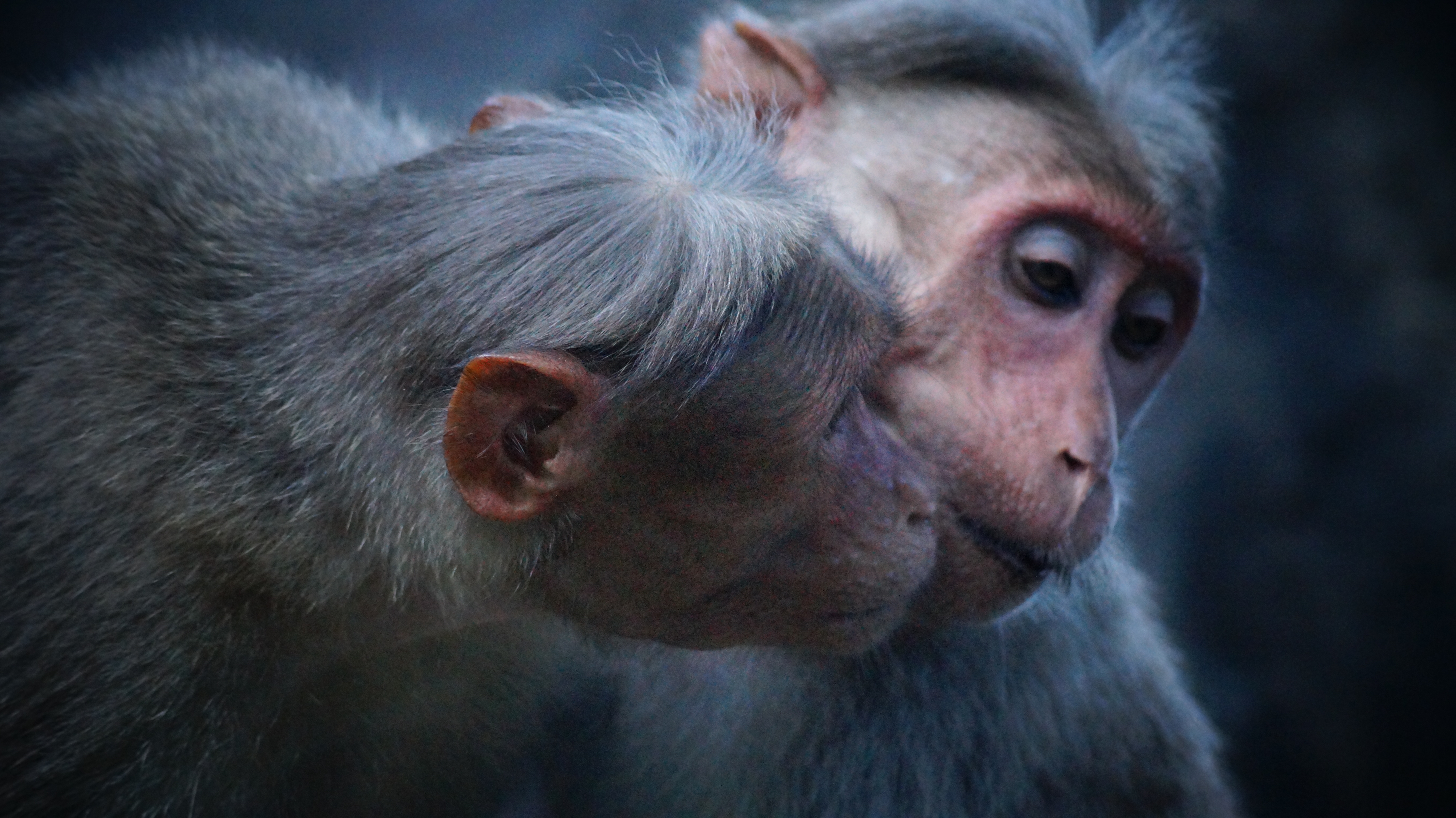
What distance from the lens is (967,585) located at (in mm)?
2561

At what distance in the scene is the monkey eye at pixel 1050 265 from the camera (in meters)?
2.70

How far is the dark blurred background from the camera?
4344 millimetres

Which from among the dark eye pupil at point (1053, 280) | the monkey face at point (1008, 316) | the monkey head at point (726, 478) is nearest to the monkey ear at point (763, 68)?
the monkey face at point (1008, 316)

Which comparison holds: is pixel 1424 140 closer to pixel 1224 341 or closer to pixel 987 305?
pixel 1224 341

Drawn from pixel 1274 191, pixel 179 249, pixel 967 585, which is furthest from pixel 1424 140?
pixel 179 249

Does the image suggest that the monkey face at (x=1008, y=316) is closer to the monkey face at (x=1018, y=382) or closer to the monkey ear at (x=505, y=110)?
the monkey face at (x=1018, y=382)

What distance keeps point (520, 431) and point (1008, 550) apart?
3.45 feet

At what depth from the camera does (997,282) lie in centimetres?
267

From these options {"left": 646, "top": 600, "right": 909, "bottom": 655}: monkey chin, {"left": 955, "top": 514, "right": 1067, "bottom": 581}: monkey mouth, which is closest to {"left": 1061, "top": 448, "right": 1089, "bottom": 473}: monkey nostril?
{"left": 955, "top": 514, "right": 1067, "bottom": 581}: monkey mouth

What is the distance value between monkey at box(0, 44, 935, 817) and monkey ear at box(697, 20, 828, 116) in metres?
0.37

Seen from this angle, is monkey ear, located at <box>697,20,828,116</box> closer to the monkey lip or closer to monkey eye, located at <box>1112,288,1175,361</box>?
monkey eye, located at <box>1112,288,1175,361</box>

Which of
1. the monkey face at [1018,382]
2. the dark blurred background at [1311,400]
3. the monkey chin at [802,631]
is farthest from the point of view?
the dark blurred background at [1311,400]

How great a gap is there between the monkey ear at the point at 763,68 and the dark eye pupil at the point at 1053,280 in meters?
0.66

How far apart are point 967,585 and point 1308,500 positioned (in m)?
4.06
